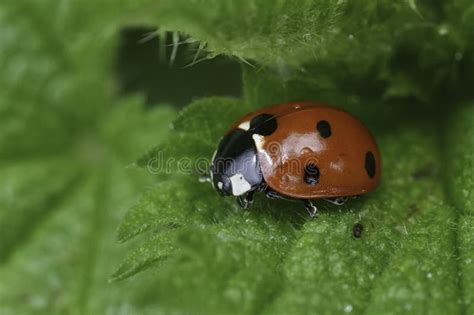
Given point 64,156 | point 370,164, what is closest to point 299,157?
point 370,164

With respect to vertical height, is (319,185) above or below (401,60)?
below

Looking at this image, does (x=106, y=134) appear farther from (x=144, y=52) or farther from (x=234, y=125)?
(x=234, y=125)

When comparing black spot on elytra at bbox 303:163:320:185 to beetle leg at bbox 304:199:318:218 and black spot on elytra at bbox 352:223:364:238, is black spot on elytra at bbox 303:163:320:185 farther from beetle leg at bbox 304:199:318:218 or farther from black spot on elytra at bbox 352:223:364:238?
black spot on elytra at bbox 352:223:364:238

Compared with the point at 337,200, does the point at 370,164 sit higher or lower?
higher

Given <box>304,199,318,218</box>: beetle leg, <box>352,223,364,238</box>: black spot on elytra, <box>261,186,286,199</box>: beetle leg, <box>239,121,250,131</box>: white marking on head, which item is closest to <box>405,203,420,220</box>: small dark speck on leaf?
<box>352,223,364,238</box>: black spot on elytra

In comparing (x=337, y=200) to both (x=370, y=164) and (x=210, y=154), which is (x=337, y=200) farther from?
(x=210, y=154)

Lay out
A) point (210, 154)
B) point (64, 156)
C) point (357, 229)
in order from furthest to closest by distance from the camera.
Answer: point (64, 156)
point (210, 154)
point (357, 229)

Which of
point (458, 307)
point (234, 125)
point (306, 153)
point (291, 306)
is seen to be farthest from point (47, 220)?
point (458, 307)
